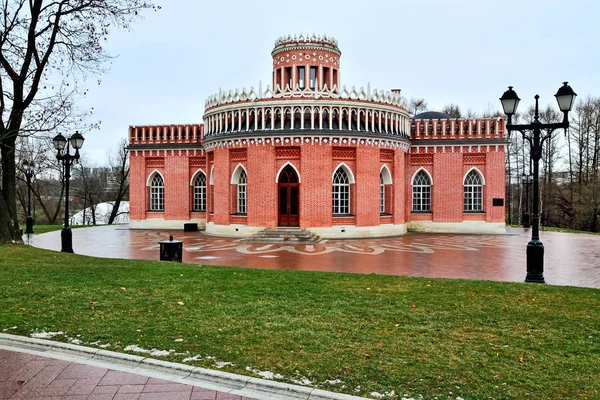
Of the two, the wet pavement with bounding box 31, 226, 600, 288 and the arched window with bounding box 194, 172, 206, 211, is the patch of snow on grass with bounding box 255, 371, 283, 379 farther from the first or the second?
the arched window with bounding box 194, 172, 206, 211

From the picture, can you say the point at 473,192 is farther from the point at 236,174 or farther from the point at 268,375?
the point at 268,375

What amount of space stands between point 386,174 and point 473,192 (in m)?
5.83

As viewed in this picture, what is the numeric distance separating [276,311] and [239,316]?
0.64 meters

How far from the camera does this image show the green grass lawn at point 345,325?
511 centimetres

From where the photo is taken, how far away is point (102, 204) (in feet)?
202

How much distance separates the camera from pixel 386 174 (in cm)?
2633

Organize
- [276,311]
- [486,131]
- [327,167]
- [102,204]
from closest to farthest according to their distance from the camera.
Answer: [276,311], [327,167], [486,131], [102,204]

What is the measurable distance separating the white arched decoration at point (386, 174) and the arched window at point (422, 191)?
314cm

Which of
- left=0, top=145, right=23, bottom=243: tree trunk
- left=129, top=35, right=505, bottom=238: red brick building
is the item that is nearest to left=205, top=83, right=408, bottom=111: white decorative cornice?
left=129, top=35, right=505, bottom=238: red brick building

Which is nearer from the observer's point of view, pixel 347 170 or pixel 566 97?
pixel 566 97

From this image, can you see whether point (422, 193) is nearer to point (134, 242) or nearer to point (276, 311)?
point (134, 242)

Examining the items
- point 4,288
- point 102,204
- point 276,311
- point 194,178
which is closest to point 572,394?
point 276,311

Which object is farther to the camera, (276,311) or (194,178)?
(194,178)

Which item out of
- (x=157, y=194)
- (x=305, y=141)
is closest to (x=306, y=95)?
(x=305, y=141)
